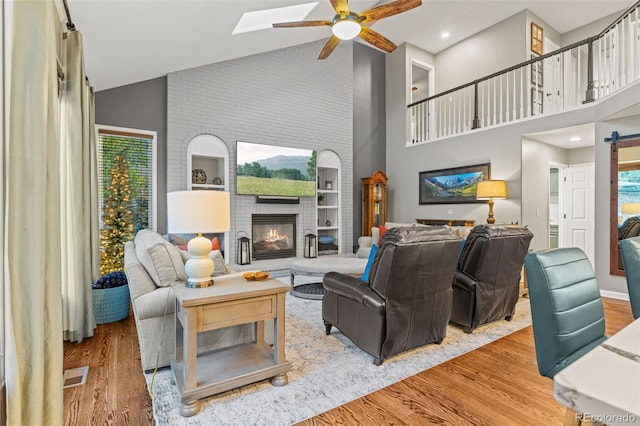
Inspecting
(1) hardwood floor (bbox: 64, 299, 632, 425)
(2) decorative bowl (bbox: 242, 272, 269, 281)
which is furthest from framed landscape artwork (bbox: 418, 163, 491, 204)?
(2) decorative bowl (bbox: 242, 272, 269, 281)

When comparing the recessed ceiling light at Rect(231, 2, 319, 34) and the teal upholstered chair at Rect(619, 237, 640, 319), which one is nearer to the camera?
the teal upholstered chair at Rect(619, 237, 640, 319)

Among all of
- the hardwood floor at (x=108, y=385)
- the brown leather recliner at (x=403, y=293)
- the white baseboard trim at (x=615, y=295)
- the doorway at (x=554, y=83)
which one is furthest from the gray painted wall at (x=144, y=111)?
the white baseboard trim at (x=615, y=295)

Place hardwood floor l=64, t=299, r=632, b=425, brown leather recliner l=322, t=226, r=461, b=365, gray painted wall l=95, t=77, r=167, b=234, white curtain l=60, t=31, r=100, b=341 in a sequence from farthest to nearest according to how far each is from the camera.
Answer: gray painted wall l=95, t=77, r=167, b=234, white curtain l=60, t=31, r=100, b=341, brown leather recliner l=322, t=226, r=461, b=365, hardwood floor l=64, t=299, r=632, b=425

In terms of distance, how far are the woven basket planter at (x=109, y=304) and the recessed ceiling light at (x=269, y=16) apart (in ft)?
11.8

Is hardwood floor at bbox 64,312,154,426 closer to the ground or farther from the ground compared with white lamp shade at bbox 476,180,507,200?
closer to the ground

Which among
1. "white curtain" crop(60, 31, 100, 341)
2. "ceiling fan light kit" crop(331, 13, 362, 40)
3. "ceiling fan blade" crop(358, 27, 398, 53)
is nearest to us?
"white curtain" crop(60, 31, 100, 341)

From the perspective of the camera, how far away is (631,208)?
419 cm

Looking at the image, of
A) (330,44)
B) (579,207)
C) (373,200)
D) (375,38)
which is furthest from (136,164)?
(579,207)

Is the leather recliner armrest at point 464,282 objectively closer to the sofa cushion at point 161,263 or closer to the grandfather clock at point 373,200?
the sofa cushion at point 161,263

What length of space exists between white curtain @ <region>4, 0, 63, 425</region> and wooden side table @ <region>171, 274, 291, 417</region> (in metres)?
0.66

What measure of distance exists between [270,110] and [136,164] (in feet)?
8.20

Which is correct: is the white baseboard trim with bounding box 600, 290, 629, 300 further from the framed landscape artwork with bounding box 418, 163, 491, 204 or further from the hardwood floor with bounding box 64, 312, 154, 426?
the hardwood floor with bounding box 64, 312, 154, 426

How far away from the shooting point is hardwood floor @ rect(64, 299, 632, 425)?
5.96ft

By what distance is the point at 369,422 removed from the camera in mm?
1788
